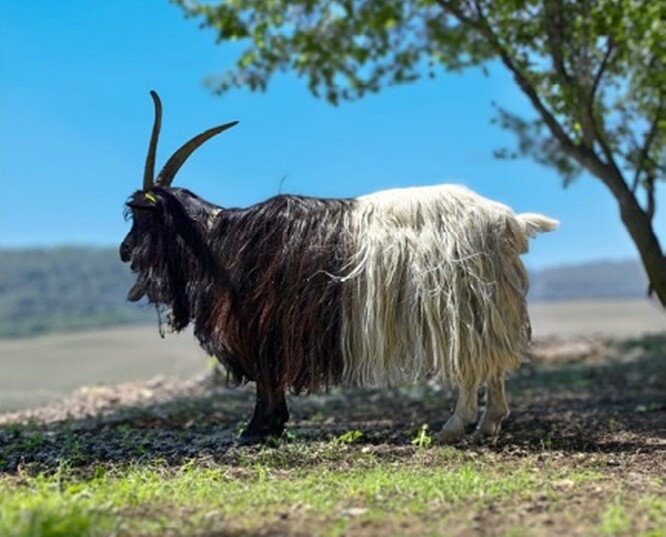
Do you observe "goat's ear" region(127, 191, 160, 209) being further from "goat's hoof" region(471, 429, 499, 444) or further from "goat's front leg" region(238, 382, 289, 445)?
"goat's hoof" region(471, 429, 499, 444)

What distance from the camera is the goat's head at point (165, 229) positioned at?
6957mm

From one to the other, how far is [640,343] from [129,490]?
15.3 m

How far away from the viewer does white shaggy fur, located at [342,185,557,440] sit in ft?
21.3

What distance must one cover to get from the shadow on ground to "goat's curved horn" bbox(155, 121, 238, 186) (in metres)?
1.78

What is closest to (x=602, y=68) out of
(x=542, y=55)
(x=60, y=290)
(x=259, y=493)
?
(x=542, y=55)

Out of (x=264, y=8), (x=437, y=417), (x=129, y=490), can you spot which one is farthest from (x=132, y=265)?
(x=264, y=8)

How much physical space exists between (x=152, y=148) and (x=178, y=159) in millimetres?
191

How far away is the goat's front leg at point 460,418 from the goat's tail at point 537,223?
44.0 inches

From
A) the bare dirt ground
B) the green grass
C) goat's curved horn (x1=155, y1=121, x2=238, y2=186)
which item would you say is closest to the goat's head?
goat's curved horn (x1=155, y1=121, x2=238, y2=186)

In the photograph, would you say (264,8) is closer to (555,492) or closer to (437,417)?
(437,417)

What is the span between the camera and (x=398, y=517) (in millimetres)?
4438

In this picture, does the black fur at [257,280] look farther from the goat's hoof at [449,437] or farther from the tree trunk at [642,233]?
the tree trunk at [642,233]

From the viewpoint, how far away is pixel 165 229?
700 cm

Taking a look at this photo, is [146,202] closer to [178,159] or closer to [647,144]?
[178,159]
